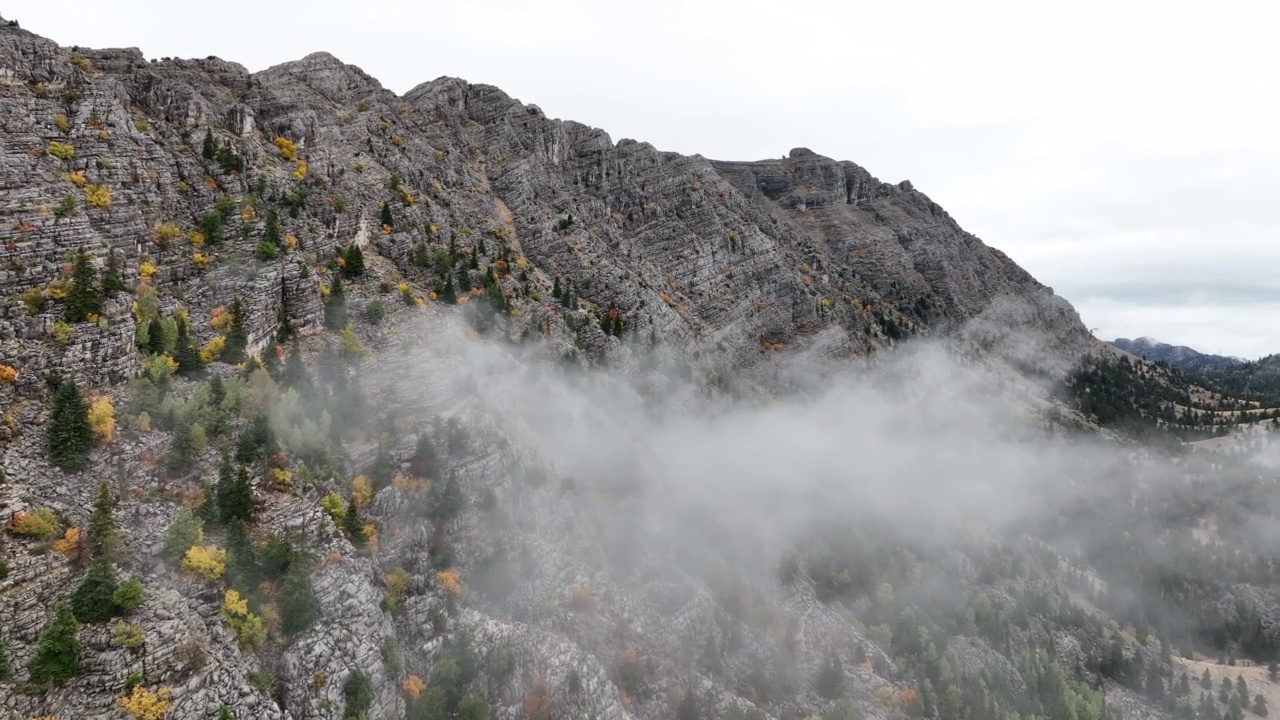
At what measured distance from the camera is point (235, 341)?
223ft

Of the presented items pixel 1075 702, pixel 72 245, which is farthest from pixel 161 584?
pixel 1075 702

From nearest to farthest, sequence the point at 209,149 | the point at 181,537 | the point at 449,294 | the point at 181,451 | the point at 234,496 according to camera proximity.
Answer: the point at 181,537
the point at 234,496
the point at 181,451
the point at 209,149
the point at 449,294

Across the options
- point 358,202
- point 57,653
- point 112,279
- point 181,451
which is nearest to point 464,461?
point 181,451

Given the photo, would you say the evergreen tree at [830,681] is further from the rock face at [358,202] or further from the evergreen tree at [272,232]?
the evergreen tree at [272,232]

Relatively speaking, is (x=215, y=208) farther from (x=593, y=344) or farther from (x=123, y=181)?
(x=593, y=344)

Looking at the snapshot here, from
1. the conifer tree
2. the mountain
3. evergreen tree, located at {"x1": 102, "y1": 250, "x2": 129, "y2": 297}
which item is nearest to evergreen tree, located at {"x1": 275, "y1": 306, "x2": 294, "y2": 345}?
the mountain

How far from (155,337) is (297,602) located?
3460cm

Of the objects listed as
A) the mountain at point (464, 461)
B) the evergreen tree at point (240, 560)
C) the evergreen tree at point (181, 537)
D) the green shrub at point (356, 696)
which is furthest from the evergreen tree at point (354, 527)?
the evergreen tree at point (181, 537)

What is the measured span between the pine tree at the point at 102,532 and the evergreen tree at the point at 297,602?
12897 mm

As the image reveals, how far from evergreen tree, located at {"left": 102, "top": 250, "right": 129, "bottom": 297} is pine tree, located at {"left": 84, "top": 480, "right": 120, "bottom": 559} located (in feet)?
84.4

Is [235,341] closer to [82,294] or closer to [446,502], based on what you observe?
[82,294]

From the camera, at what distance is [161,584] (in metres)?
46.0

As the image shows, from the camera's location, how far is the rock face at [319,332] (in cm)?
4762

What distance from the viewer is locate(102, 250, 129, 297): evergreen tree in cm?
5991
